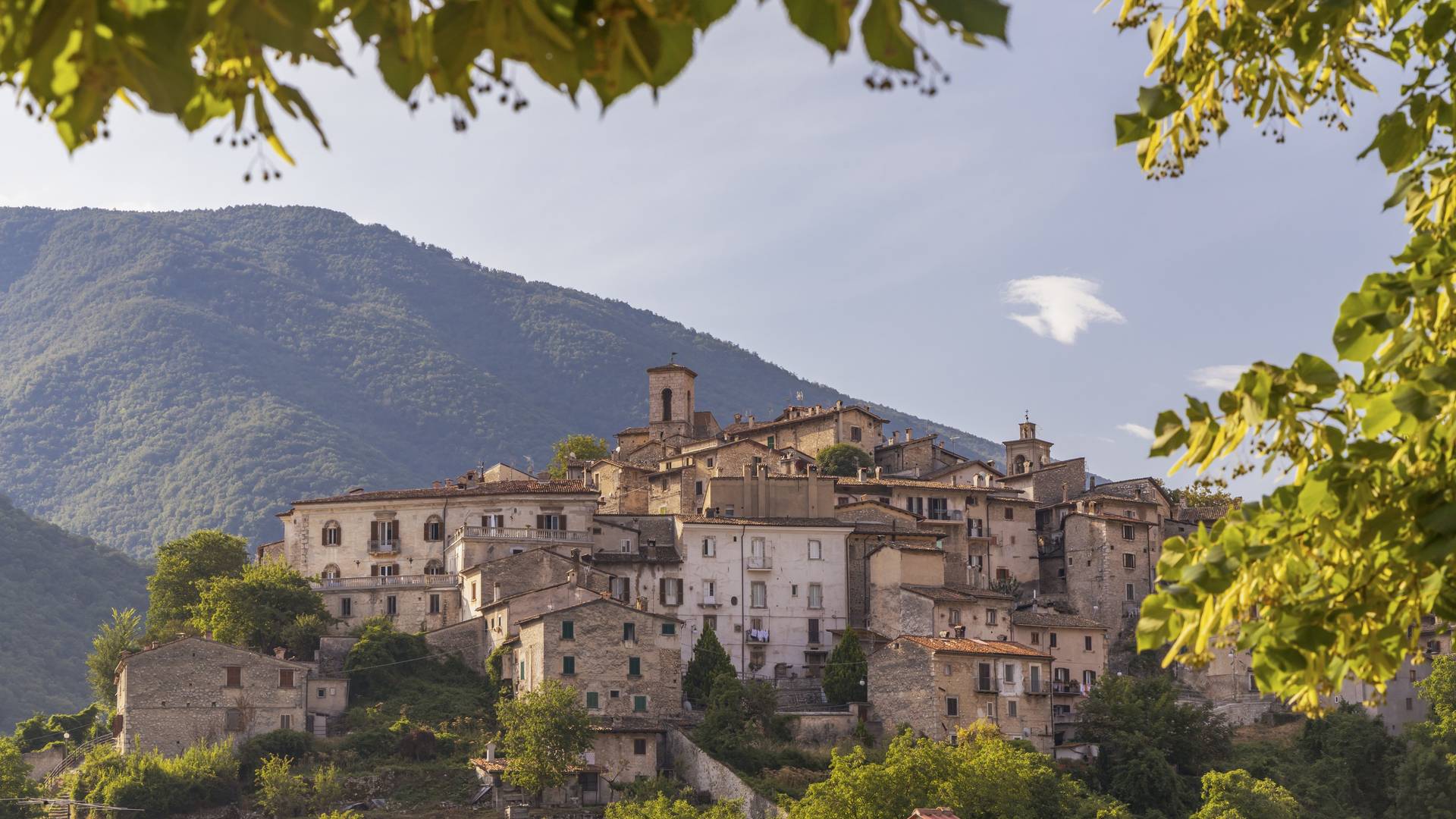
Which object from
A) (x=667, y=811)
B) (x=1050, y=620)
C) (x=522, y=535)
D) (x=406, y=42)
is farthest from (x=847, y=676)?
(x=406, y=42)

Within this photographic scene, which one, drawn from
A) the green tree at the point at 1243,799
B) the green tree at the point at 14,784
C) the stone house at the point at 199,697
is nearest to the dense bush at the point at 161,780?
the stone house at the point at 199,697

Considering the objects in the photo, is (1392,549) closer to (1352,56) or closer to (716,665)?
(1352,56)

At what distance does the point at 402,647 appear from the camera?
67000 millimetres

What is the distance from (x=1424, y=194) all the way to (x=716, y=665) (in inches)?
2302

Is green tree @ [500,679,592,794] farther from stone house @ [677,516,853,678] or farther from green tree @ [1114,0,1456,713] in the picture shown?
green tree @ [1114,0,1456,713]

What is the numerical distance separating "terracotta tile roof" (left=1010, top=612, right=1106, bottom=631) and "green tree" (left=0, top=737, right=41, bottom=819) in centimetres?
3527

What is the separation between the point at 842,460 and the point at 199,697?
34043mm

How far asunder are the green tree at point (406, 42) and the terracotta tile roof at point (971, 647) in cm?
5914

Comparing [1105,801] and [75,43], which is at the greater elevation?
[75,43]

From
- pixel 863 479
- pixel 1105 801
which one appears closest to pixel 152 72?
pixel 1105 801

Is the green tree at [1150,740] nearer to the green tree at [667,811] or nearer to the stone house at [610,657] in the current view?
the stone house at [610,657]

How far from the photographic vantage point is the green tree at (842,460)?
8625cm

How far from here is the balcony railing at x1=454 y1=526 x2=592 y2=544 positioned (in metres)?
71.8

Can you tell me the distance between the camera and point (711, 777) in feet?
191
